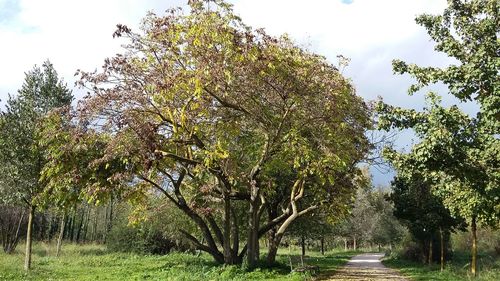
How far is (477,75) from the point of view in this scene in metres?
11.4

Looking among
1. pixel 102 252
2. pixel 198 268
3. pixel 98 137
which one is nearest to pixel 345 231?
pixel 102 252

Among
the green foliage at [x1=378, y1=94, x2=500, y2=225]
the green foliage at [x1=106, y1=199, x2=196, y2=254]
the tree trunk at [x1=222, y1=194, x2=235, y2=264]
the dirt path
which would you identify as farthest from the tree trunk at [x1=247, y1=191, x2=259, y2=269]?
the green foliage at [x1=106, y1=199, x2=196, y2=254]

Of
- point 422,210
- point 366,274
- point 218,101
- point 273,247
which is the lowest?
point 366,274

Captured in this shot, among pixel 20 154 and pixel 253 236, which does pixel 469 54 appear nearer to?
pixel 253 236

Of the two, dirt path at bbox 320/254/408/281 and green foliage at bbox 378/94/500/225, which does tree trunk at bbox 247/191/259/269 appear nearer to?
dirt path at bbox 320/254/408/281

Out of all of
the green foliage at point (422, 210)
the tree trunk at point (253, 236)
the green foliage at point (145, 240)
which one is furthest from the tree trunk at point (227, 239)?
the green foliage at point (145, 240)

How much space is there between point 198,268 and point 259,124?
7.08 m

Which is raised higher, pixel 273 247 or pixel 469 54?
pixel 469 54

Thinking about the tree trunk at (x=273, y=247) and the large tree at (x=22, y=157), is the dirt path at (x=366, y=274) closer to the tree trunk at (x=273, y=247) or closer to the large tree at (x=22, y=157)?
the tree trunk at (x=273, y=247)

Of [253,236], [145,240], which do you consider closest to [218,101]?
[253,236]

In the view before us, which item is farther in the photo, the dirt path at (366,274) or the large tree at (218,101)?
the dirt path at (366,274)

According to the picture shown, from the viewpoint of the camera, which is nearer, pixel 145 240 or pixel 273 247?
pixel 273 247

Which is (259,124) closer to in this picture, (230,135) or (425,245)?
(230,135)

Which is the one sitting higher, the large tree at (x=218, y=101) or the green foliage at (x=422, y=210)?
the large tree at (x=218, y=101)
